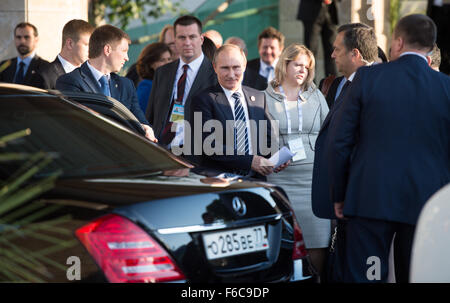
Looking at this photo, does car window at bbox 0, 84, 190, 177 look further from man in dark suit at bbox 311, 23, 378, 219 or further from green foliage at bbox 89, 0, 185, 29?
green foliage at bbox 89, 0, 185, 29

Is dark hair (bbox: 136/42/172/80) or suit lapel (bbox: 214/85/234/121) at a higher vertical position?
dark hair (bbox: 136/42/172/80)

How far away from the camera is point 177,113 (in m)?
6.34

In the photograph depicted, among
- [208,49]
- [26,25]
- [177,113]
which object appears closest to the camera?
→ [177,113]

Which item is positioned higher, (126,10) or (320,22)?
(126,10)

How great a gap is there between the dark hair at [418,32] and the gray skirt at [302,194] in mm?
1649

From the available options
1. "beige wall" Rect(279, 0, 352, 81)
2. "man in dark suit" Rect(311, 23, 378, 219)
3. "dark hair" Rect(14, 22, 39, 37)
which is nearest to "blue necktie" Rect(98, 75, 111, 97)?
"man in dark suit" Rect(311, 23, 378, 219)

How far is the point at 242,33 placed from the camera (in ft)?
45.1

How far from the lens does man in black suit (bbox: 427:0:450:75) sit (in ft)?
28.5

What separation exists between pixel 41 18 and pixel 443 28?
16.1 ft

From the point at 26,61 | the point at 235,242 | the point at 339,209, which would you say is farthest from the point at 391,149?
the point at 26,61

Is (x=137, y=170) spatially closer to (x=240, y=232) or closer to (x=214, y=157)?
(x=240, y=232)

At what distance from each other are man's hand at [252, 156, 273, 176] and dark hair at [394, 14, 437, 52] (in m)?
1.42

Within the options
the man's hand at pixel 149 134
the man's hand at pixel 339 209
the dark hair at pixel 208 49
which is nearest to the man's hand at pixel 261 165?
the man's hand at pixel 149 134

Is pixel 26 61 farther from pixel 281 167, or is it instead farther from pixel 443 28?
pixel 443 28
